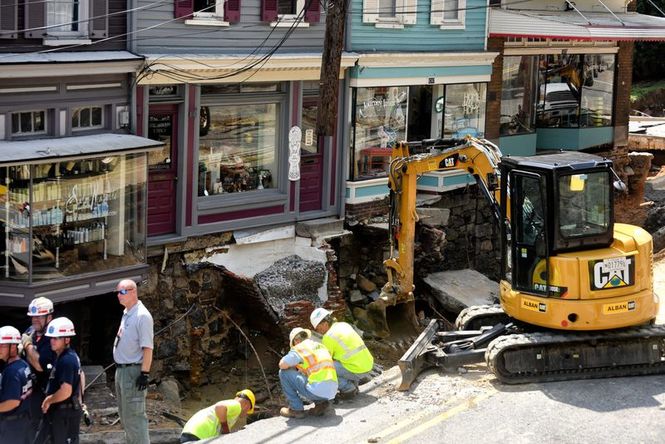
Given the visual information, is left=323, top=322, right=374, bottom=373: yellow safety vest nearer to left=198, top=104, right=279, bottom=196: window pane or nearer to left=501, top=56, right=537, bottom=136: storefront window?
left=198, top=104, right=279, bottom=196: window pane

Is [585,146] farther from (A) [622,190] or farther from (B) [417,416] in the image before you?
→ (B) [417,416]

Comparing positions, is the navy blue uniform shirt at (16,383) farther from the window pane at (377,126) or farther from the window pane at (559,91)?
the window pane at (559,91)

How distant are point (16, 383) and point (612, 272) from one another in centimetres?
806

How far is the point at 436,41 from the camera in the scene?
24.4 m

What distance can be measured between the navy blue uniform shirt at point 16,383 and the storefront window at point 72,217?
424cm

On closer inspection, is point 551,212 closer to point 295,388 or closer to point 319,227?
point 295,388

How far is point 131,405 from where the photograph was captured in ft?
44.2

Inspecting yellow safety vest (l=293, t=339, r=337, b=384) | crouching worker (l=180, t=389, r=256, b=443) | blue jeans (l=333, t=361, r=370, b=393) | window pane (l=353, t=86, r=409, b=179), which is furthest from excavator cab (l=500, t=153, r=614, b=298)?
window pane (l=353, t=86, r=409, b=179)

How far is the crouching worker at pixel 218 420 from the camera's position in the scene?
1416 centimetres

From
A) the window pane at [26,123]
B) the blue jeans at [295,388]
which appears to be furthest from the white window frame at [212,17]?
the blue jeans at [295,388]

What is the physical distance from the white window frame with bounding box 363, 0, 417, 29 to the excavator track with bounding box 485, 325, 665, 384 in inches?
340

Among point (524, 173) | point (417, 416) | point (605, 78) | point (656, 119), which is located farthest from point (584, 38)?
point (656, 119)

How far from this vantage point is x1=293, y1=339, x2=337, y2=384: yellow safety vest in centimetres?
1455

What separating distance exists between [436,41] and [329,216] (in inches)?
180
